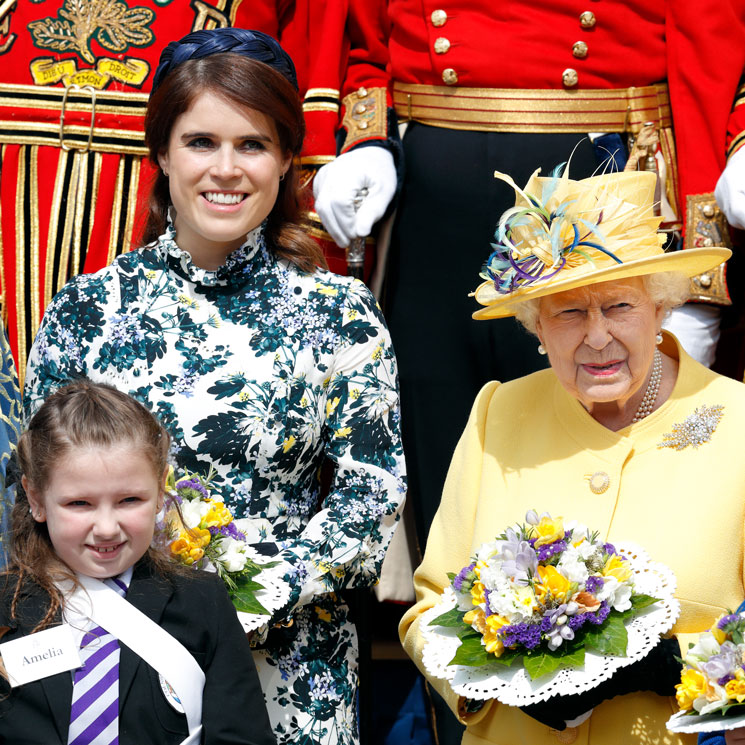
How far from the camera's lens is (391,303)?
12.8 ft

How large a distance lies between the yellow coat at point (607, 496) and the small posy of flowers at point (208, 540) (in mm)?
360

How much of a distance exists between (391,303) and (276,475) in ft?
3.19

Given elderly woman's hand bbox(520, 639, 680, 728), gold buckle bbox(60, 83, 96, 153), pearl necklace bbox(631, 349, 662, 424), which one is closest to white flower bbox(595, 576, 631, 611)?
elderly woman's hand bbox(520, 639, 680, 728)

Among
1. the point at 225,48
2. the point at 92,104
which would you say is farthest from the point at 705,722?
the point at 92,104

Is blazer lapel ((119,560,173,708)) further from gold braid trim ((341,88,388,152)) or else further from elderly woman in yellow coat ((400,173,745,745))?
gold braid trim ((341,88,388,152))

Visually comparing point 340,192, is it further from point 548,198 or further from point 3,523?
point 3,523

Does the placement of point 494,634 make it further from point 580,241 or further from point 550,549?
point 580,241

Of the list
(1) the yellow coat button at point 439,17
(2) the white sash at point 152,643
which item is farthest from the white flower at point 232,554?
(1) the yellow coat button at point 439,17

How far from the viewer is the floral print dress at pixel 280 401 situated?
2988mm

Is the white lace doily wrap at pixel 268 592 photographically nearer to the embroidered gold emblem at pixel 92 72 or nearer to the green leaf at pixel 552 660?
the green leaf at pixel 552 660

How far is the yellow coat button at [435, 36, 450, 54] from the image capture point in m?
3.70

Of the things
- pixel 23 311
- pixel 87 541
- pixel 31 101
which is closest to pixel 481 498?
pixel 87 541

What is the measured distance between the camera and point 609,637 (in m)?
2.44

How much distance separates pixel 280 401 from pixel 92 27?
167 cm
